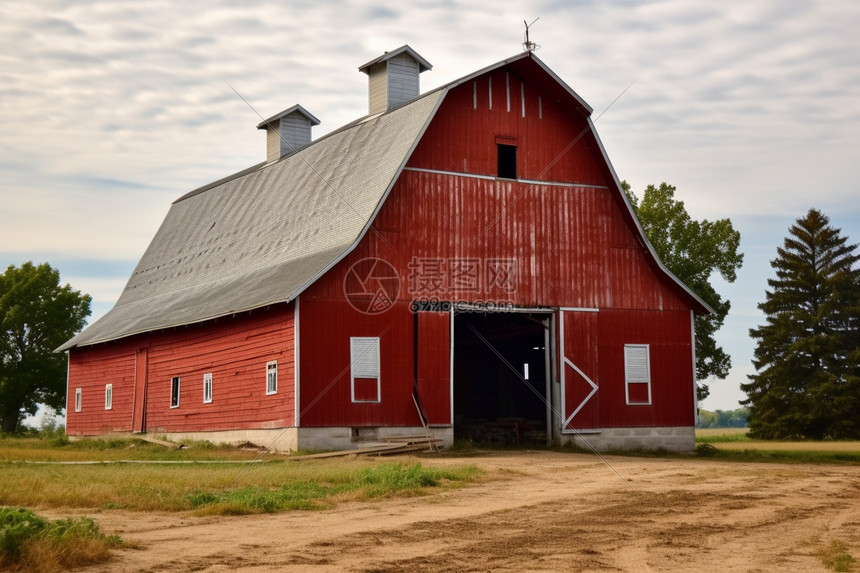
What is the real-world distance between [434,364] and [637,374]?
564cm

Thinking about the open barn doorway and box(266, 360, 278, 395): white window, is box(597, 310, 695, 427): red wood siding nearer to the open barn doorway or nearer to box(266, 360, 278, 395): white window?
the open barn doorway

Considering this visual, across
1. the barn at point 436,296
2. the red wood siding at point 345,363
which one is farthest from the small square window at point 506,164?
the red wood siding at point 345,363

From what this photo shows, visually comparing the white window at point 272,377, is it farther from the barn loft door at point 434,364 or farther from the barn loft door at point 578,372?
the barn loft door at point 578,372

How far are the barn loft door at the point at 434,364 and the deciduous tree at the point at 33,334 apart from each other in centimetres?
3065

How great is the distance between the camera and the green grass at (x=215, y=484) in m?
13.4

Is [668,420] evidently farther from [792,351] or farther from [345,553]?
[792,351]

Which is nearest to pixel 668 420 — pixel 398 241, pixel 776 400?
pixel 398 241

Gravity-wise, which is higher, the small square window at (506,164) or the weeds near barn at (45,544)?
the small square window at (506,164)

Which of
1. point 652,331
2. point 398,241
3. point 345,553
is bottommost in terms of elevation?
point 345,553

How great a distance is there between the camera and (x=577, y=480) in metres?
17.6

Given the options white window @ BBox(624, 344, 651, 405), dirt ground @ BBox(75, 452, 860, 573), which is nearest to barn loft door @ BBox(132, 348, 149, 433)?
white window @ BBox(624, 344, 651, 405)

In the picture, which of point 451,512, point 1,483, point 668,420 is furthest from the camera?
point 668,420

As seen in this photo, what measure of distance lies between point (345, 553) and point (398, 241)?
15.4 meters
